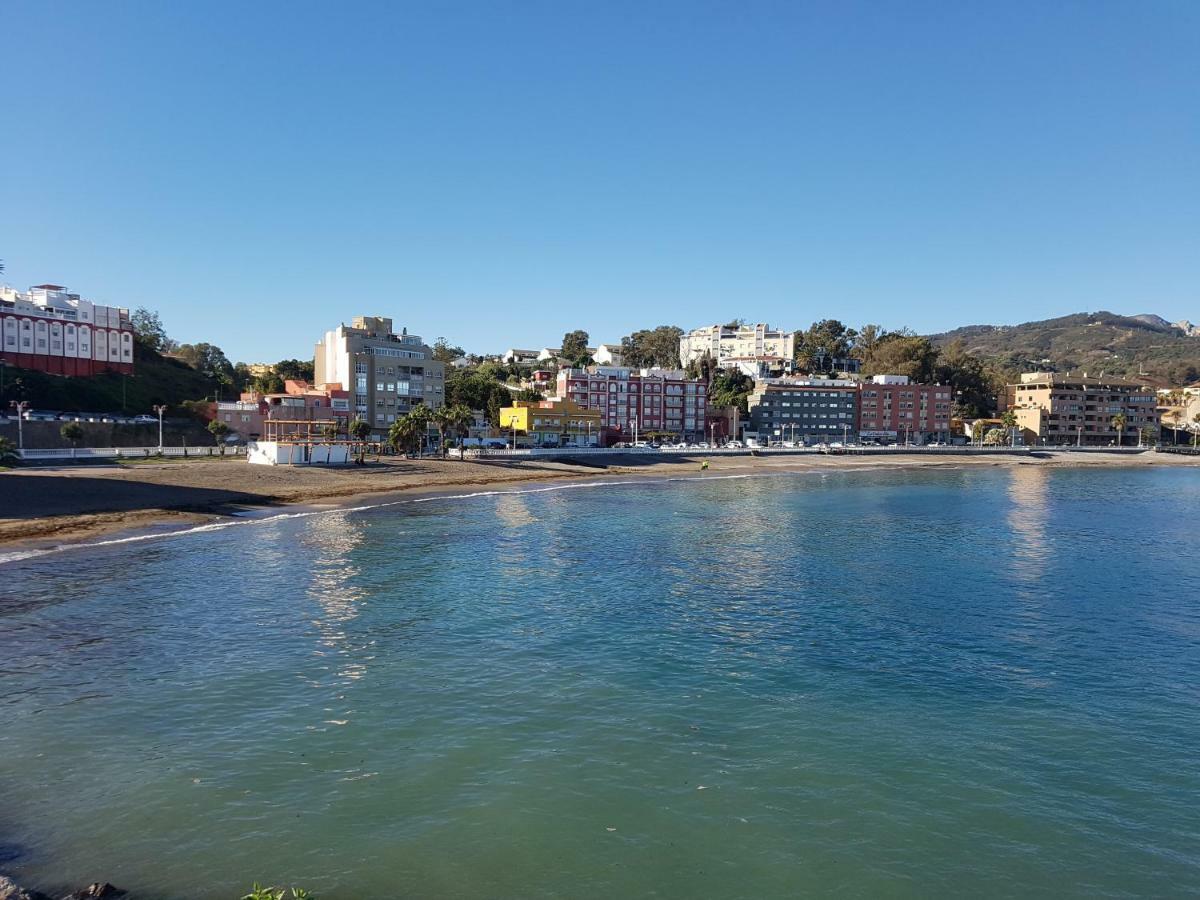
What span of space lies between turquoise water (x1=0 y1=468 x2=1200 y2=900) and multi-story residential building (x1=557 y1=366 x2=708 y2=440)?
328 ft

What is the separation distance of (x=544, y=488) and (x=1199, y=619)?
186 feet

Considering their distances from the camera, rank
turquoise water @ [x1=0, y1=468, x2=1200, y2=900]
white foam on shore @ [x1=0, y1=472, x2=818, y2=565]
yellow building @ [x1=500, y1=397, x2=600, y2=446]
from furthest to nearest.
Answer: yellow building @ [x1=500, y1=397, x2=600, y2=446] < white foam on shore @ [x1=0, y1=472, x2=818, y2=565] < turquoise water @ [x1=0, y1=468, x2=1200, y2=900]

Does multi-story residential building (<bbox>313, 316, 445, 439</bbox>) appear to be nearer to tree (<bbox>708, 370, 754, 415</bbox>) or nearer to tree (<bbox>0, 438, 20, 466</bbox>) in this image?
tree (<bbox>0, 438, 20, 466</bbox>)

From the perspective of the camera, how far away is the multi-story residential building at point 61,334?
106625 millimetres

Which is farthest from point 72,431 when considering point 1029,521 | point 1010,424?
point 1010,424

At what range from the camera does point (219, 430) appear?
304ft

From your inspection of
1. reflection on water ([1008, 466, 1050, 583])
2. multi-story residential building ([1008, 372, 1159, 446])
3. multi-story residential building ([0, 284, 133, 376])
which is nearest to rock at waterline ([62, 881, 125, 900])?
reflection on water ([1008, 466, 1050, 583])

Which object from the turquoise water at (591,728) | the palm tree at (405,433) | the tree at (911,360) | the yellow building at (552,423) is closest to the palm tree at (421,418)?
the palm tree at (405,433)

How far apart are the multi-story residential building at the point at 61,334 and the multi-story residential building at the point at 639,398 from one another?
2846 inches

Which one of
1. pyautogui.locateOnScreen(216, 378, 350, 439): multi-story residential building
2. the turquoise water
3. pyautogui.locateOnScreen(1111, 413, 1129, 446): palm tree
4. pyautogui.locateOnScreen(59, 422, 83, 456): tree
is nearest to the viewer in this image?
the turquoise water

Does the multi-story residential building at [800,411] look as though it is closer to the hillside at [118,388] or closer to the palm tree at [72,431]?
the hillside at [118,388]

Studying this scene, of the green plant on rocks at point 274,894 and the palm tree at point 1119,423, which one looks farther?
the palm tree at point 1119,423

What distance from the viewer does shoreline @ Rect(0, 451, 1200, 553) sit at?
44281 mm

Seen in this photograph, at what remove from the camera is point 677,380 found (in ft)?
477
